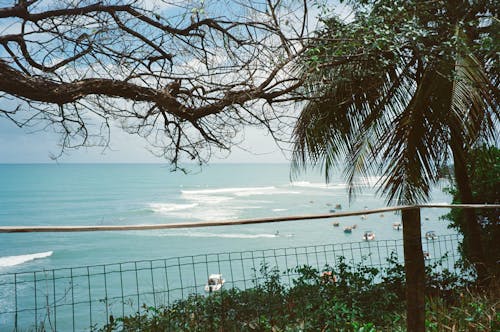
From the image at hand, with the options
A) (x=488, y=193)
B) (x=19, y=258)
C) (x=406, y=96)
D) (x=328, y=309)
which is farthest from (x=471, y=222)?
(x=19, y=258)

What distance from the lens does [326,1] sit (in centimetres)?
545

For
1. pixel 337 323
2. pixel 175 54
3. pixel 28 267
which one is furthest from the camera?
pixel 28 267

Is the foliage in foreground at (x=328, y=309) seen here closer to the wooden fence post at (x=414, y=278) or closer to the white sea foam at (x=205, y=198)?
the wooden fence post at (x=414, y=278)

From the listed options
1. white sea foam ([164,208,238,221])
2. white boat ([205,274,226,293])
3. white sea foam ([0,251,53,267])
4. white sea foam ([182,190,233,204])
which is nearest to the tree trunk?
white boat ([205,274,226,293])

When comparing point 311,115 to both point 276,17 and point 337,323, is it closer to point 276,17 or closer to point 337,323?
point 276,17

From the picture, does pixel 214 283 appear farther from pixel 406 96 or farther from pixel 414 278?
pixel 414 278

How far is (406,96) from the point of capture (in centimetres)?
639

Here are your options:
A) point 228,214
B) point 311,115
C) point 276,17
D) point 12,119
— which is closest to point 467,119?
point 311,115

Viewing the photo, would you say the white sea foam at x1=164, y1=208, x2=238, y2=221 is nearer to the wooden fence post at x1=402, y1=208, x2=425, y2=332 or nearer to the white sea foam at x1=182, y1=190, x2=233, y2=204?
the white sea foam at x1=182, y1=190, x2=233, y2=204

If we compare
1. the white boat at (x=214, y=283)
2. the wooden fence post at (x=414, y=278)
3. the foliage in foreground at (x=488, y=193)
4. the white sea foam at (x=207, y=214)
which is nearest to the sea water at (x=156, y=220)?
the white sea foam at (x=207, y=214)

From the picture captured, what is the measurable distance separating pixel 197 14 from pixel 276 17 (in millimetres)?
815

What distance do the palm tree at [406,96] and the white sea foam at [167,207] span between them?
31.3 meters

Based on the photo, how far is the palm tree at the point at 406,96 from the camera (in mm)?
5148

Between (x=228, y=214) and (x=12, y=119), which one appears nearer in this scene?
(x=12, y=119)
